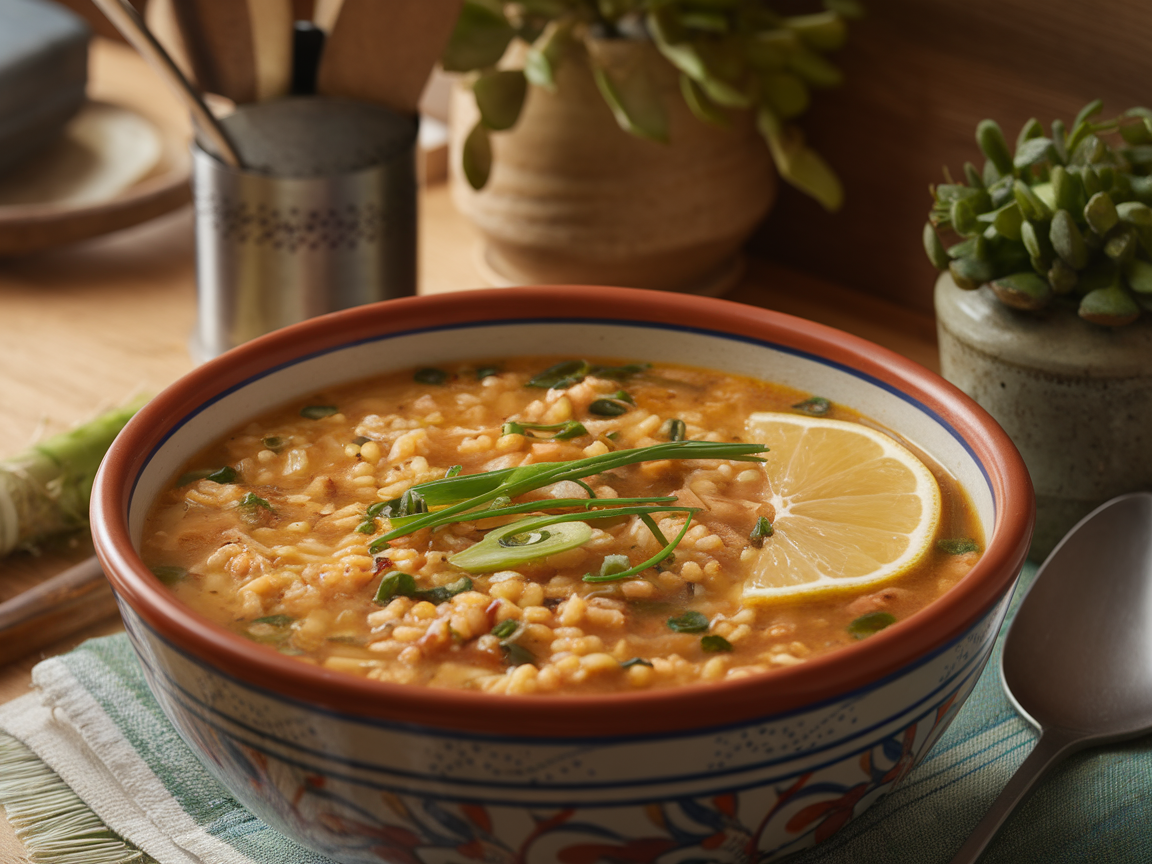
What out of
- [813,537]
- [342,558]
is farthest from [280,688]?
[813,537]

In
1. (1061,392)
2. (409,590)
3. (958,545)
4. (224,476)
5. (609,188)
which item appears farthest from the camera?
(609,188)

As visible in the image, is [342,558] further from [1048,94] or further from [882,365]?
[1048,94]

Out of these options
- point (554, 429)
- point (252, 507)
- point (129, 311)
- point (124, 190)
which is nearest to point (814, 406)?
point (554, 429)

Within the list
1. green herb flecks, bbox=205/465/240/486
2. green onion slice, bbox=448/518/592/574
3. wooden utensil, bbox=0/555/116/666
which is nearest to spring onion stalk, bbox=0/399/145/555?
wooden utensil, bbox=0/555/116/666

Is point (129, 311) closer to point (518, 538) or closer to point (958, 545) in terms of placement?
point (518, 538)

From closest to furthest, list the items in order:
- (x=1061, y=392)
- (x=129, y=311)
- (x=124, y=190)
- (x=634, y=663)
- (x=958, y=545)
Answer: (x=634, y=663) < (x=958, y=545) < (x=1061, y=392) < (x=129, y=311) < (x=124, y=190)

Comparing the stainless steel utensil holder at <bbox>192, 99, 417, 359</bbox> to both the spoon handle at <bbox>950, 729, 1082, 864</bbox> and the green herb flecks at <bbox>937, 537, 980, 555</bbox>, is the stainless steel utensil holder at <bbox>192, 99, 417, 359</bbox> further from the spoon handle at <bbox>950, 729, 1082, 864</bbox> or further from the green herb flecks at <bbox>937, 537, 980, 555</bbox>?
the spoon handle at <bbox>950, 729, 1082, 864</bbox>
